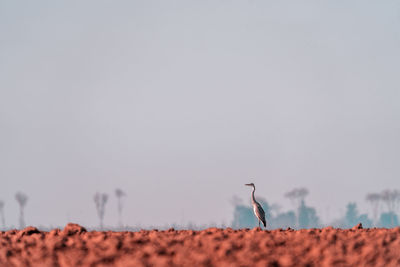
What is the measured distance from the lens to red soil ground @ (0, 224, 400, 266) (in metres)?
16.8

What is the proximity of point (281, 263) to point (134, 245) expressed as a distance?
12.8 feet

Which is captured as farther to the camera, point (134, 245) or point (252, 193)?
point (252, 193)

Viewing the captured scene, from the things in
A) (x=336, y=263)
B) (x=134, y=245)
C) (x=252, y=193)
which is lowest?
(x=336, y=263)

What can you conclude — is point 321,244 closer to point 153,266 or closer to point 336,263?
point 336,263

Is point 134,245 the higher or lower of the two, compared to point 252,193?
lower

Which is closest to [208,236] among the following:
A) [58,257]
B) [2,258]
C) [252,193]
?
[58,257]

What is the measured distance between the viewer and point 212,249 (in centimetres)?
1711

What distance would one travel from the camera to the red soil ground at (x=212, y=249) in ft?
55.0

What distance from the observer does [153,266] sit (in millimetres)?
16578

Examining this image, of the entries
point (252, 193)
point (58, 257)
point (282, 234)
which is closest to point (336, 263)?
point (282, 234)

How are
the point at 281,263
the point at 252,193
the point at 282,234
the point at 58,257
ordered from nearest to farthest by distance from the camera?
the point at 281,263, the point at 58,257, the point at 282,234, the point at 252,193

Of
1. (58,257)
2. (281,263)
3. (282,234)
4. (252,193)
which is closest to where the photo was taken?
(281,263)

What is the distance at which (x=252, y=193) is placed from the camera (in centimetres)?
3625

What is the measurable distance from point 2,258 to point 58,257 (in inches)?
69.6
